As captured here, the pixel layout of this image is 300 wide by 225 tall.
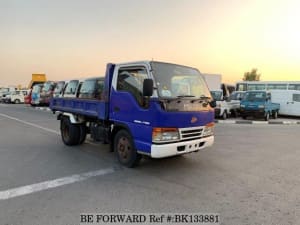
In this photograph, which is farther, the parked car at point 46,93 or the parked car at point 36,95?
the parked car at point 36,95

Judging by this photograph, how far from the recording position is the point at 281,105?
20.8 m

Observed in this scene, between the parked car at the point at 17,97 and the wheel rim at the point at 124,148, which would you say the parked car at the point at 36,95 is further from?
the wheel rim at the point at 124,148

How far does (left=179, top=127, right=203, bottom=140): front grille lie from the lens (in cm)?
512

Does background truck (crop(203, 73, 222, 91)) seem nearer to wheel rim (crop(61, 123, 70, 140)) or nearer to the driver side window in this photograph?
wheel rim (crop(61, 123, 70, 140))

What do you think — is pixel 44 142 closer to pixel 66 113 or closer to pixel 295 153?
pixel 66 113

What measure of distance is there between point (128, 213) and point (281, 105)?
20541 mm

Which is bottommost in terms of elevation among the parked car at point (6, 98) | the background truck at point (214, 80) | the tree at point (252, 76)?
the parked car at point (6, 98)

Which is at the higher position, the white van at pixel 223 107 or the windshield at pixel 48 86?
the windshield at pixel 48 86

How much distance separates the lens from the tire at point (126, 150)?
5.46m

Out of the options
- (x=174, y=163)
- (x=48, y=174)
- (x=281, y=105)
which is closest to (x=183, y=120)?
(x=174, y=163)

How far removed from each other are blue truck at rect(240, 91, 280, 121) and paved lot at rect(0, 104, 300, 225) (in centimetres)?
986

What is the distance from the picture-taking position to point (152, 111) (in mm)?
4848

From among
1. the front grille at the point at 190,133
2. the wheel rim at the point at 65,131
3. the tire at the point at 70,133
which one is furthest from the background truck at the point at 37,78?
the front grille at the point at 190,133

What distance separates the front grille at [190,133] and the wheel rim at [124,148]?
1.17 metres
